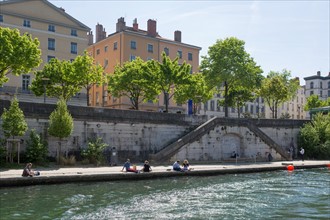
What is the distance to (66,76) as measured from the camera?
137ft

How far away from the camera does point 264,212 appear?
17391mm

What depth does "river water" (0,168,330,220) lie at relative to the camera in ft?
54.0

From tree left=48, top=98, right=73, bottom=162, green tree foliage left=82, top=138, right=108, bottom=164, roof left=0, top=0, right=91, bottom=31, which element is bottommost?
green tree foliage left=82, top=138, right=108, bottom=164

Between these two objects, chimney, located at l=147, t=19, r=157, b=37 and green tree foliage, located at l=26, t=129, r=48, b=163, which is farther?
chimney, located at l=147, t=19, r=157, b=37

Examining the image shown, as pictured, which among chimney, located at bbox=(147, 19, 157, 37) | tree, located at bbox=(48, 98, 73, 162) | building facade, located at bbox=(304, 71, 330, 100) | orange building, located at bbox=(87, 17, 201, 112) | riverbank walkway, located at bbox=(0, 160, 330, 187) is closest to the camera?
riverbank walkway, located at bbox=(0, 160, 330, 187)

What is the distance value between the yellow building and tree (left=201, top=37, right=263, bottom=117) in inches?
702

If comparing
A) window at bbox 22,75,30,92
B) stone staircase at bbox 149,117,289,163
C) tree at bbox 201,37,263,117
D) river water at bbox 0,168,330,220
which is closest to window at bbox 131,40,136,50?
tree at bbox 201,37,263,117

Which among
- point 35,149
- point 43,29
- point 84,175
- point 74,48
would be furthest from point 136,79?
point 84,175

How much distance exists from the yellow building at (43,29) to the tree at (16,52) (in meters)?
13.6

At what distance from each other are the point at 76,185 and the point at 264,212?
10560 millimetres

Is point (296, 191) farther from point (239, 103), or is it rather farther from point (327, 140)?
point (239, 103)

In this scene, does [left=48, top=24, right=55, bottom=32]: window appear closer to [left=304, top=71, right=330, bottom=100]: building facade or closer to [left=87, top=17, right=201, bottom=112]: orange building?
[left=87, top=17, right=201, bottom=112]: orange building

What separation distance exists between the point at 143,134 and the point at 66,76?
36.6ft

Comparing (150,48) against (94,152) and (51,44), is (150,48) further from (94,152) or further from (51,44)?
(94,152)
